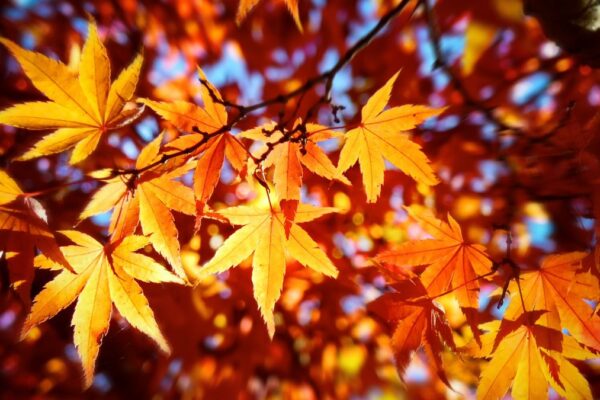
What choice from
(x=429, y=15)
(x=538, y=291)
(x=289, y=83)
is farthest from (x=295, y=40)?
(x=538, y=291)

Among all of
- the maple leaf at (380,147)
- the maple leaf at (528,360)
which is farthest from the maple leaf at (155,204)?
the maple leaf at (528,360)

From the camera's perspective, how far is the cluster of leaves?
0.75 meters

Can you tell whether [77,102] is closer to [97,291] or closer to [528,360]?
[97,291]

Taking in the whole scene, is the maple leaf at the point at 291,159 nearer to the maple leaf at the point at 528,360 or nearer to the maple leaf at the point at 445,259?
the maple leaf at the point at 445,259

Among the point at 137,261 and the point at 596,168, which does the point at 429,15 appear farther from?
the point at 137,261

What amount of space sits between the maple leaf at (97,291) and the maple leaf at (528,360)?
75 centimetres

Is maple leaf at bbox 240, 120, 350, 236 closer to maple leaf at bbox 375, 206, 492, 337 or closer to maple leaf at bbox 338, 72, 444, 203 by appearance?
maple leaf at bbox 338, 72, 444, 203

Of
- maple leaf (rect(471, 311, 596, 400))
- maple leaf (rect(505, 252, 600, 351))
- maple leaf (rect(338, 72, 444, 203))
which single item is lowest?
maple leaf (rect(471, 311, 596, 400))

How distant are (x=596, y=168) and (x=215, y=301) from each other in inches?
62.2

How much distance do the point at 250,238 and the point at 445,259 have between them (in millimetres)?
496

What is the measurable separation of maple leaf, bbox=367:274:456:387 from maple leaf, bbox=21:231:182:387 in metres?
0.50

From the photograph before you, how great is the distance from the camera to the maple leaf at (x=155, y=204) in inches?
31.7

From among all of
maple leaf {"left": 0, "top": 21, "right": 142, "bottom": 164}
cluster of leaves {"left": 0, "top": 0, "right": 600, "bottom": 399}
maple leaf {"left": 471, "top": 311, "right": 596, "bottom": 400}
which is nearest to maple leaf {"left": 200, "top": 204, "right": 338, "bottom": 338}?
cluster of leaves {"left": 0, "top": 0, "right": 600, "bottom": 399}

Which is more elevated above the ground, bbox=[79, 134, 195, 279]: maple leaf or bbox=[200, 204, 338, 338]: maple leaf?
bbox=[79, 134, 195, 279]: maple leaf
